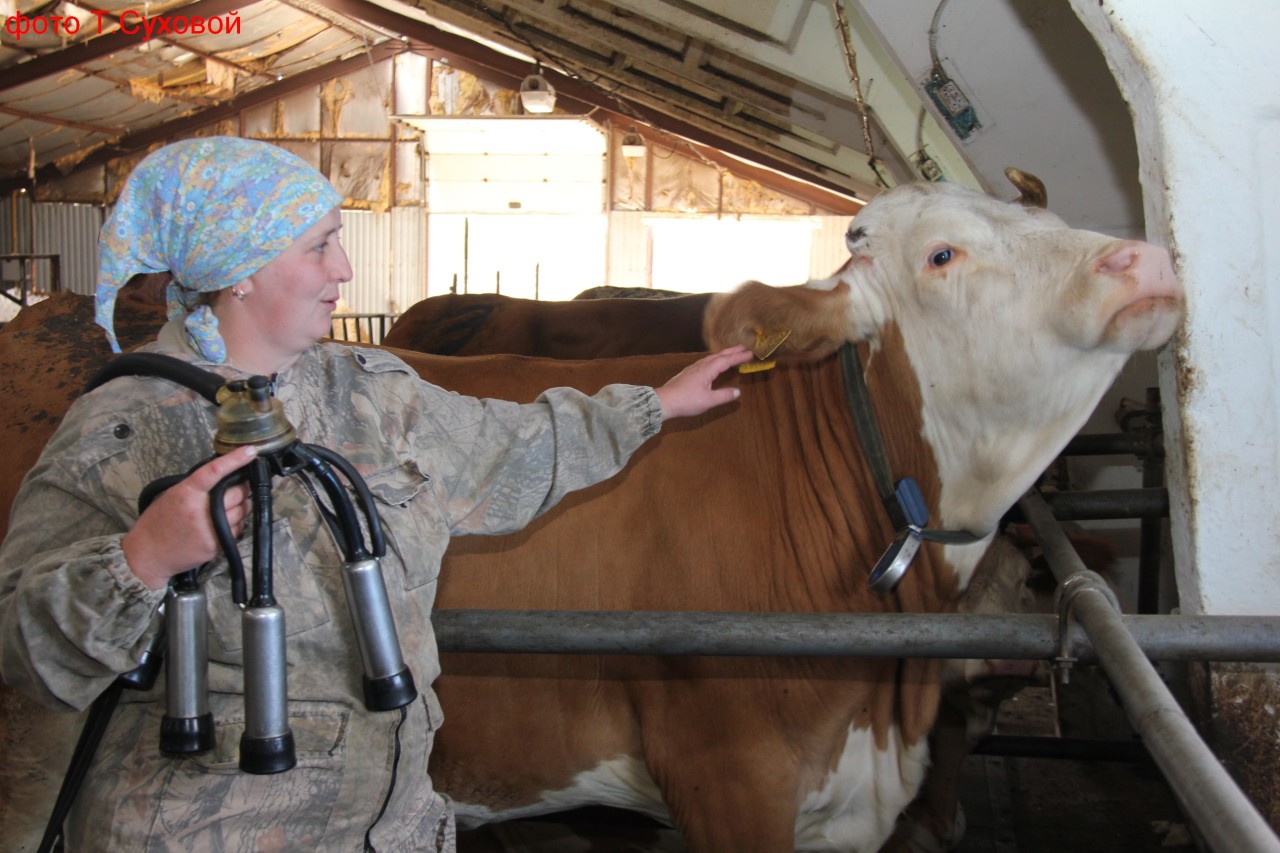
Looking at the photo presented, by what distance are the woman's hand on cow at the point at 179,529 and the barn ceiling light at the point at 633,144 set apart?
17.1 m

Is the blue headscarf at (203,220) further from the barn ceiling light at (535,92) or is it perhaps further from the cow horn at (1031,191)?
the barn ceiling light at (535,92)

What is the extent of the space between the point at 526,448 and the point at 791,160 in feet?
36.8

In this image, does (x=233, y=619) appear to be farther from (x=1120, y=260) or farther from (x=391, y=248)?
(x=391, y=248)

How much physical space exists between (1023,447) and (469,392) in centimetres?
128

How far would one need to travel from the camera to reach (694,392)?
2090 mm

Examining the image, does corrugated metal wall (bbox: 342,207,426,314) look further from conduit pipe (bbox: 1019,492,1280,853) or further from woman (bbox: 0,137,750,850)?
conduit pipe (bbox: 1019,492,1280,853)

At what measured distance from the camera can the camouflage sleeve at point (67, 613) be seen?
128 centimetres

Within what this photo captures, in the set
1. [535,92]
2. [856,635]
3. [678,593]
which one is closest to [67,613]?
[856,635]

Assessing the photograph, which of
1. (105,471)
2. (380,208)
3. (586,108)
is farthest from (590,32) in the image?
(380,208)

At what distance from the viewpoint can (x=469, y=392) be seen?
8.63 feet

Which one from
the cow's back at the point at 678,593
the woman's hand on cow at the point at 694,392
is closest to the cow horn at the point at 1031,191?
the cow's back at the point at 678,593

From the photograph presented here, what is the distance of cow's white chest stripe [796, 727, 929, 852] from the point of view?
8.00 feet

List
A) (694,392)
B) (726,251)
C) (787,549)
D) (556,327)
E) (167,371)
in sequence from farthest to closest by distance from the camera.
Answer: (726,251)
(556,327)
(787,549)
(694,392)
(167,371)

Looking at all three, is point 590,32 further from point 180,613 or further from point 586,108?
point 586,108
